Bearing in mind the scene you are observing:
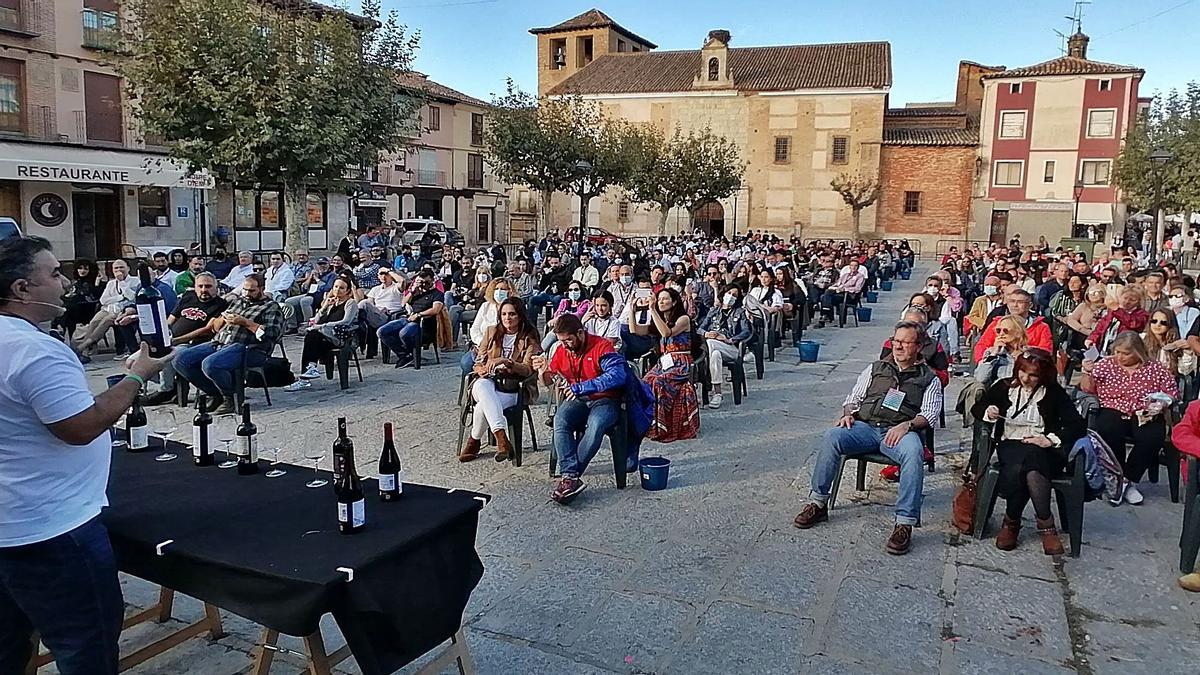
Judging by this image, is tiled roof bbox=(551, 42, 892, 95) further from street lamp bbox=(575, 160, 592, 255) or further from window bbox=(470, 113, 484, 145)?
street lamp bbox=(575, 160, 592, 255)

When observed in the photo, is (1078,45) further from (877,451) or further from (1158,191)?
(877,451)

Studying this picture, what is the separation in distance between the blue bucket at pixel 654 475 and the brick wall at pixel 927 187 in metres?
39.5

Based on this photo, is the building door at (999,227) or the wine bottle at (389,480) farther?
the building door at (999,227)

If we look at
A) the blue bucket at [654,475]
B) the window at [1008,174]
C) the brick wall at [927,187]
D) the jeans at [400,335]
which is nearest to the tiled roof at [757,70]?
the brick wall at [927,187]

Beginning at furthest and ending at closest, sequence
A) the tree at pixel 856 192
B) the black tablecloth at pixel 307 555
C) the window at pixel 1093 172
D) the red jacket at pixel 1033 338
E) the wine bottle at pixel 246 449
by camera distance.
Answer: the tree at pixel 856 192, the window at pixel 1093 172, the red jacket at pixel 1033 338, the wine bottle at pixel 246 449, the black tablecloth at pixel 307 555

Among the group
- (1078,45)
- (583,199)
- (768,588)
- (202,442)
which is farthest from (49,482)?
(1078,45)

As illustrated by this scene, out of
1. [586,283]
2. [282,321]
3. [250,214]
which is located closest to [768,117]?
[250,214]

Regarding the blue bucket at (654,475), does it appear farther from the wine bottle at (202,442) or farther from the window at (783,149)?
the window at (783,149)

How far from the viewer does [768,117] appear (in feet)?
141

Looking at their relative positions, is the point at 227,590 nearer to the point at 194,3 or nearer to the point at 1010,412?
the point at 1010,412

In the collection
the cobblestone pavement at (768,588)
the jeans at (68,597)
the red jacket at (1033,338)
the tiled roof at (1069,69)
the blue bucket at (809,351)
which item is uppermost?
the tiled roof at (1069,69)

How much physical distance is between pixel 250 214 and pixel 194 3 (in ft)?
54.9

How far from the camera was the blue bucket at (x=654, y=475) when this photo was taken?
5.30 m

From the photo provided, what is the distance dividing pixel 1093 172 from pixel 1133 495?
39.7m
